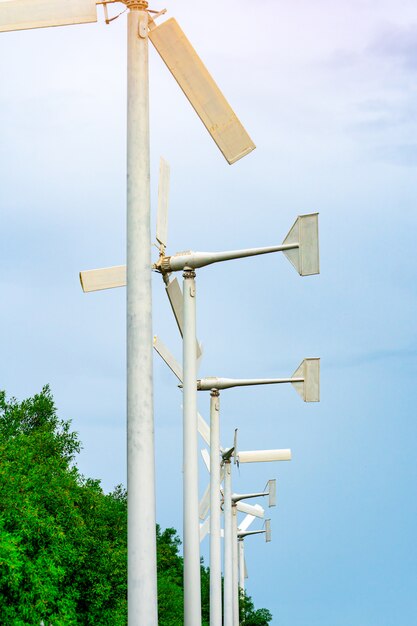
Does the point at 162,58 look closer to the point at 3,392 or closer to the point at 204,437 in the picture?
the point at 204,437

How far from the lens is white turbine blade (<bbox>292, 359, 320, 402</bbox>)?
792 inches

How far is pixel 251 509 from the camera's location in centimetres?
4381

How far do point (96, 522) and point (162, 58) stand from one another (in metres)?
31.9

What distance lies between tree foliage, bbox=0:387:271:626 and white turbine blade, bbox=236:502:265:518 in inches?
185

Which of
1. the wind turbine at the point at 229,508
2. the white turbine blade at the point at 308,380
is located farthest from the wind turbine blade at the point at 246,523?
the white turbine blade at the point at 308,380

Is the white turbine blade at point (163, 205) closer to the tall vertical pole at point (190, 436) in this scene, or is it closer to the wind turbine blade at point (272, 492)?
the tall vertical pole at point (190, 436)

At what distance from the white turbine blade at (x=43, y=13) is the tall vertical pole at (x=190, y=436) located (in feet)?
21.0

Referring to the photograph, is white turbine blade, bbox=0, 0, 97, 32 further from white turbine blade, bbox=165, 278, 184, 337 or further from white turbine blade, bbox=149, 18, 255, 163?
white turbine blade, bbox=165, 278, 184, 337

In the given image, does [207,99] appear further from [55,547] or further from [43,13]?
[55,547]

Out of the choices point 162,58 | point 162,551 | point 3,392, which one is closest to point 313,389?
point 162,58

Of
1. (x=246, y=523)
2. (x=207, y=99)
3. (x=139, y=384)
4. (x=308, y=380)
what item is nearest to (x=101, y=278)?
(x=207, y=99)

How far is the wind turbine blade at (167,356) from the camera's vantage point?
826 inches

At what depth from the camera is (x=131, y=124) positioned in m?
10.0

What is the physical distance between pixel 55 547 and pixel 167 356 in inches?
536
